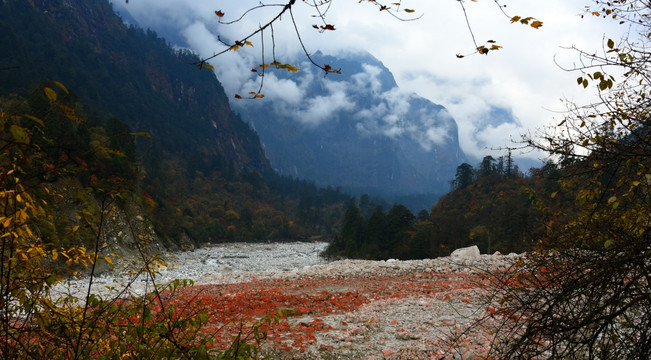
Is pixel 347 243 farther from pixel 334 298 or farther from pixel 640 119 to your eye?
pixel 640 119

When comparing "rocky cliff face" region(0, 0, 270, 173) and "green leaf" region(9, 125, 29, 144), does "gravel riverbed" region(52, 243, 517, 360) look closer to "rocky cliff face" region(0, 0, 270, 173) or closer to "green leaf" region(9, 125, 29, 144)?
"green leaf" region(9, 125, 29, 144)

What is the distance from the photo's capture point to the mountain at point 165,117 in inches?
2368

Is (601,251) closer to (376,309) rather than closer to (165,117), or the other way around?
(376,309)

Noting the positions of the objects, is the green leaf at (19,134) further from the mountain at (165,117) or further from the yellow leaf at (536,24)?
the mountain at (165,117)

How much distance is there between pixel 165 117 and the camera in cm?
12281

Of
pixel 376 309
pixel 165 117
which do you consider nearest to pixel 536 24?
pixel 376 309

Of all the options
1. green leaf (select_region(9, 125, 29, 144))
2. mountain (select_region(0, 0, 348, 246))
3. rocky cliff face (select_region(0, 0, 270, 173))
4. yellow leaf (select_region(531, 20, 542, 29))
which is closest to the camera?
green leaf (select_region(9, 125, 29, 144))

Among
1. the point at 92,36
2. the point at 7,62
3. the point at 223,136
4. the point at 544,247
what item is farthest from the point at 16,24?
the point at 544,247

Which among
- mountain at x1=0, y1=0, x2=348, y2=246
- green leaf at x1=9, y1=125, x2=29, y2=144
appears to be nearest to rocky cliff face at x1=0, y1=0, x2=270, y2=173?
mountain at x1=0, y1=0, x2=348, y2=246

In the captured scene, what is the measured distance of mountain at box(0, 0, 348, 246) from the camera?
60.2 m

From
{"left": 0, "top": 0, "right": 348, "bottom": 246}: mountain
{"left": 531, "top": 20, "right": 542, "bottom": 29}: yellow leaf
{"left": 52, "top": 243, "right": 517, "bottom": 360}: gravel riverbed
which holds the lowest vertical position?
{"left": 52, "top": 243, "right": 517, "bottom": 360}: gravel riverbed

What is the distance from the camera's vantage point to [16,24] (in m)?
77.9

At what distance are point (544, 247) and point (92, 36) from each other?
486 ft

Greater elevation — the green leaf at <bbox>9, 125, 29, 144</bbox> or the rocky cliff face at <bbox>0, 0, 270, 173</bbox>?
the rocky cliff face at <bbox>0, 0, 270, 173</bbox>
